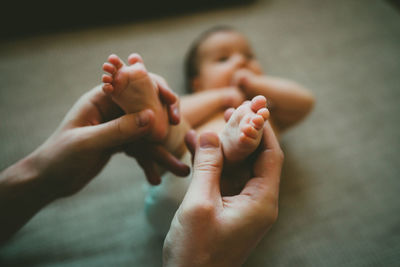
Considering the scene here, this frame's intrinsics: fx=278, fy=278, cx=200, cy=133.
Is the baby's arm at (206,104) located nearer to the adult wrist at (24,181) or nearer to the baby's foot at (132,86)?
the baby's foot at (132,86)

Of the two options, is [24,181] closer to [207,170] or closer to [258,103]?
[207,170]

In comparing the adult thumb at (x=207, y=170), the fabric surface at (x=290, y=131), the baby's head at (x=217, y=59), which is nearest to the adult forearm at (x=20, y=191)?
the fabric surface at (x=290, y=131)

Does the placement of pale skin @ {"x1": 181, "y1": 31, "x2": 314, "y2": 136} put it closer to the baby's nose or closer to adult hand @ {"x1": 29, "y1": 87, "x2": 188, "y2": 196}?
the baby's nose

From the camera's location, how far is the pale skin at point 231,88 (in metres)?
0.86

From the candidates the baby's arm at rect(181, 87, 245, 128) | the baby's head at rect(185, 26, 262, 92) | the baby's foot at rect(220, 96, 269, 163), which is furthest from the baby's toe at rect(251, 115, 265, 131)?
the baby's head at rect(185, 26, 262, 92)

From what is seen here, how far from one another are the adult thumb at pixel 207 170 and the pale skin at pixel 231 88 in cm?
27

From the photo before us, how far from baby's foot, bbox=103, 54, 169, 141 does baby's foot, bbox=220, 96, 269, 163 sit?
17cm

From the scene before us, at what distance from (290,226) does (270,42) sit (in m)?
0.76

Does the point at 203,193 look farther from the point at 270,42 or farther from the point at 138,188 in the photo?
the point at 270,42

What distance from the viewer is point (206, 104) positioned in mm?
852

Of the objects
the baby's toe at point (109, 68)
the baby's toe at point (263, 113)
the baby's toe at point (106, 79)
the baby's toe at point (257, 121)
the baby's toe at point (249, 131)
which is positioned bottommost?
the baby's toe at point (249, 131)

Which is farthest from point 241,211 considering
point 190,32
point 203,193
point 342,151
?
point 190,32

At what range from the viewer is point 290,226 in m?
0.79

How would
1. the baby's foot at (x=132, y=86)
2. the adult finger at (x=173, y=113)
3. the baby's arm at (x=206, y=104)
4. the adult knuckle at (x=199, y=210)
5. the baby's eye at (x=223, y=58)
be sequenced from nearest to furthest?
1. the adult knuckle at (x=199, y=210)
2. the baby's foot at (x=132, y=86)
3. the adult finger at (x=173, y=113)
4. the baby's arm at (x=206, y=104)
5. the baby's eye at (x=223, y=58)
